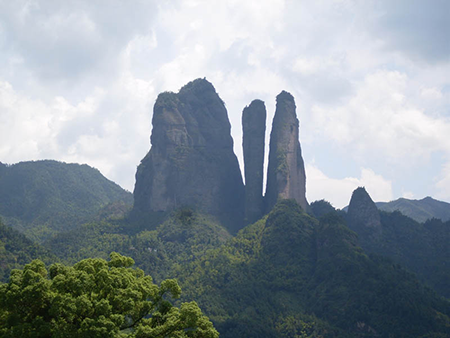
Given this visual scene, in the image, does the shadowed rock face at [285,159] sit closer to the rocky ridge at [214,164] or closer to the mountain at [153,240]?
the rocky ridge at [214,164]

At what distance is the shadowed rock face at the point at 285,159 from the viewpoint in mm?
89438

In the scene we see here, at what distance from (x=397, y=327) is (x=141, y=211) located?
57.8 m

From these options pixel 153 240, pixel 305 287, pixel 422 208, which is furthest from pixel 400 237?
pixel 422 208

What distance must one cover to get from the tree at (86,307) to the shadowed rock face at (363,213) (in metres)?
69.1

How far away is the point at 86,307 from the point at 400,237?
75597mm

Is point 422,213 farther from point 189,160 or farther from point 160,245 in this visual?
point 160,245

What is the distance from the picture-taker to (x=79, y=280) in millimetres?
19203

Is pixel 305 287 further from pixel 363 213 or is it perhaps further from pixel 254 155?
pixel 254 155

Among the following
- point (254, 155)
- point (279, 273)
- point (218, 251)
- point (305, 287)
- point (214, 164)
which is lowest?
point (305, 287)

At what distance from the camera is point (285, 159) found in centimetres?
9031

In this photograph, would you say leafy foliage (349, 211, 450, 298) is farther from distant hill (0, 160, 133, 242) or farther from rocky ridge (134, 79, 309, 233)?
distant hill (0, 160, 133, 242)

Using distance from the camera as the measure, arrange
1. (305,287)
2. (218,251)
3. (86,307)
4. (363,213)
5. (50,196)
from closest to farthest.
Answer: (86,307) → (305,287) → (218,251) → (363,213) → (50,196)

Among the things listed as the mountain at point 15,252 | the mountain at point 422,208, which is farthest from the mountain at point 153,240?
the mountain at point 422,208

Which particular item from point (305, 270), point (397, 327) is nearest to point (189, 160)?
point (305, 270)
